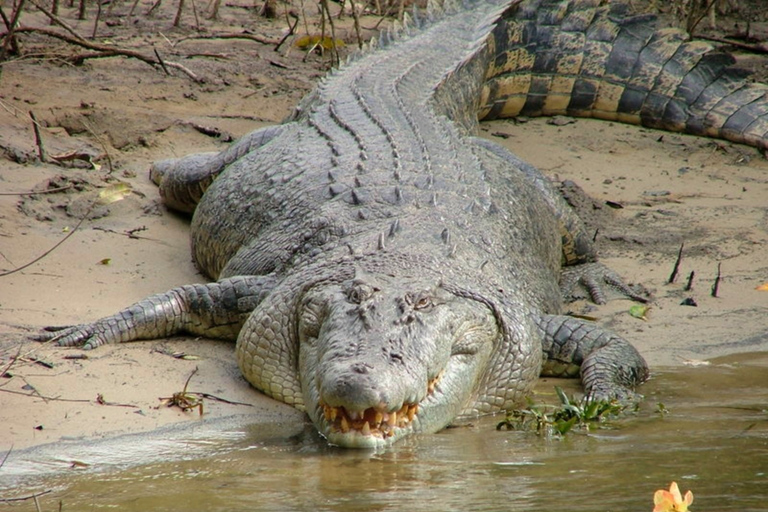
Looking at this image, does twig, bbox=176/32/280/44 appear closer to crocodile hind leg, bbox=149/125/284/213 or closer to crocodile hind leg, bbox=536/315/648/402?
crocodile hind leg, bbox=149/125/284/213

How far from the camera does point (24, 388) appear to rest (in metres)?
4.08

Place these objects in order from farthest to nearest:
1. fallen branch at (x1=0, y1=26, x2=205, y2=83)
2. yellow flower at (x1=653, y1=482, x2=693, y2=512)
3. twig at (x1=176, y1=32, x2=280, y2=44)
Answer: twig at (x1=176, y1=32, x2=280, y2=44), fallen branch at (x1=0, y1=26, x2=205, y2=83), yellow flower at (x1=653, y1=482, x2=693, y2=512)

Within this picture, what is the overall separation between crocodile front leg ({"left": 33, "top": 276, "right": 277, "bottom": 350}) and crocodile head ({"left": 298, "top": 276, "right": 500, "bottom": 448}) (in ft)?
1.97

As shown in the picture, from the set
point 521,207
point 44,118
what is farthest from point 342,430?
point 44,118

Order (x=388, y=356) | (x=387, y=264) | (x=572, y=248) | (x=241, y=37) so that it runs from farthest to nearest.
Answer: (x=241, y=37) < (x=572, y=248) < (x=387, y=264) < (x=388, y=356)

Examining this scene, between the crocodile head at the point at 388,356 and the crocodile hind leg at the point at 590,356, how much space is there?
1.63 ft

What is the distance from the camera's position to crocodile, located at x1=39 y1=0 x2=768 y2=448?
4.07 metres

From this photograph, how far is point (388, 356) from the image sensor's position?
387cm

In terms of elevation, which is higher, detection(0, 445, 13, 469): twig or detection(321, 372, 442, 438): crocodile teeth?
detection(321, 372, 442, 438): crocodile teeth

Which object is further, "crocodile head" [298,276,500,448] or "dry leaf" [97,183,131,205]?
"dry leaf" [97,183,131,205]

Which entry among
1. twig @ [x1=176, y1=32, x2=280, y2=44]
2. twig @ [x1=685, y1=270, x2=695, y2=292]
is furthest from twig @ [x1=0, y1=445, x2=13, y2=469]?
twig @ [x1=176, y1=32, x2=280, y2=44]

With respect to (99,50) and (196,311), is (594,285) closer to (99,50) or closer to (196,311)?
(196,311)

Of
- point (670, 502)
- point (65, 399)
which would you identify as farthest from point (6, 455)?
point (670, 502)

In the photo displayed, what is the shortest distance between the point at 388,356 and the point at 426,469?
1.72ft
